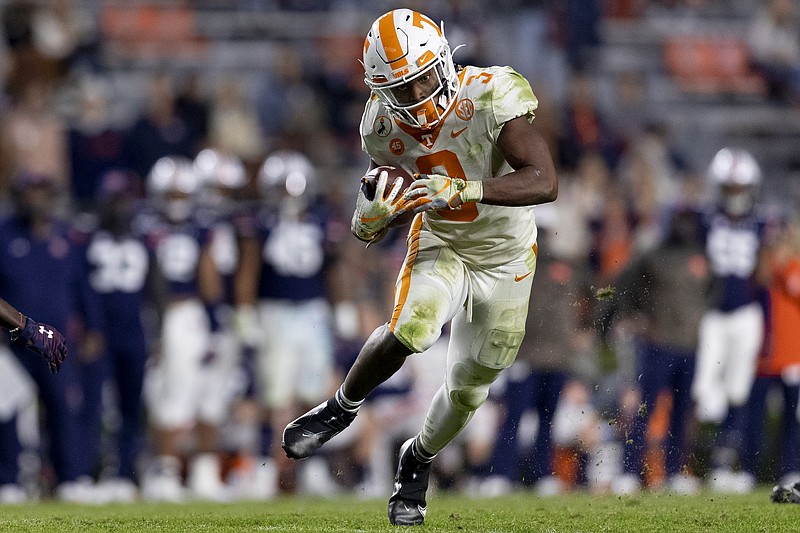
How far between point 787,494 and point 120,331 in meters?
4.50

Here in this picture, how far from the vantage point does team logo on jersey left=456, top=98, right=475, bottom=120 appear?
5.50m

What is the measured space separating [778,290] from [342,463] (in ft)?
10.8

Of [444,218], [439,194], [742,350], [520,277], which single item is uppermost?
[439,194]

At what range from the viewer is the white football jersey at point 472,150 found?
18.0 ft

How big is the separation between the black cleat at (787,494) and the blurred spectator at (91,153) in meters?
6.33

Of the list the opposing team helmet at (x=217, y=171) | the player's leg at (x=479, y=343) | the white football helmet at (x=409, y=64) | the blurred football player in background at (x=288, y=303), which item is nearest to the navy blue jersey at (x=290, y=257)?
the blurred football player in background at (x=288, y=303)

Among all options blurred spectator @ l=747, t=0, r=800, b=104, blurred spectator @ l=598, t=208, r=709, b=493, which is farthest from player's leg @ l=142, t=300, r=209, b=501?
blurred spectator @ l=747, t=0, r=800, b=104

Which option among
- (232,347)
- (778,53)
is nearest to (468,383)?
(232,347)

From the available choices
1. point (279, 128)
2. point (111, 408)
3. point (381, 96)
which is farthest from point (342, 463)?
point (381, 96)

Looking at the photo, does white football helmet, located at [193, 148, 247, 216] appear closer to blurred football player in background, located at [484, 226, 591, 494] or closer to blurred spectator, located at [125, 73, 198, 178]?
blurred spectator, located at [125, 73, 198, 178]

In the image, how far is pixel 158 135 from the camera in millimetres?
11695

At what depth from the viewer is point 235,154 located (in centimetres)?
1180

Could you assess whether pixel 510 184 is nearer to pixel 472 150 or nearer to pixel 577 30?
pixel 472 150

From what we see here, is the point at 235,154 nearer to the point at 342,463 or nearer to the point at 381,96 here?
the point at 342,463
